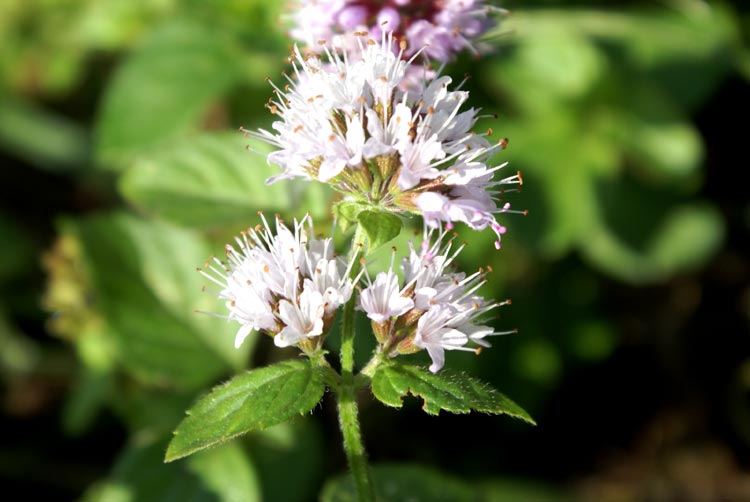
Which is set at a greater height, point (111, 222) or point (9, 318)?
point (111, 222)

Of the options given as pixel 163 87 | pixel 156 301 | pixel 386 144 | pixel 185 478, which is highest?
pixel 386 144

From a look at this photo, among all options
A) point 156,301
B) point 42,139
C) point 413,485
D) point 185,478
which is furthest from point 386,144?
point 42,139

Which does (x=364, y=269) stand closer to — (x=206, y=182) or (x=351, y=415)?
(x=351, y=415)

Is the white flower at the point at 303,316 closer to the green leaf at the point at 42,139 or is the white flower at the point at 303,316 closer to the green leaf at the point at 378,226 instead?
the green leaf at the point at 378,226

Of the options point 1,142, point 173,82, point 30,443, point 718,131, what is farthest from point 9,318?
point 718,131

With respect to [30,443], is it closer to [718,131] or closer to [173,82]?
[173,82]
